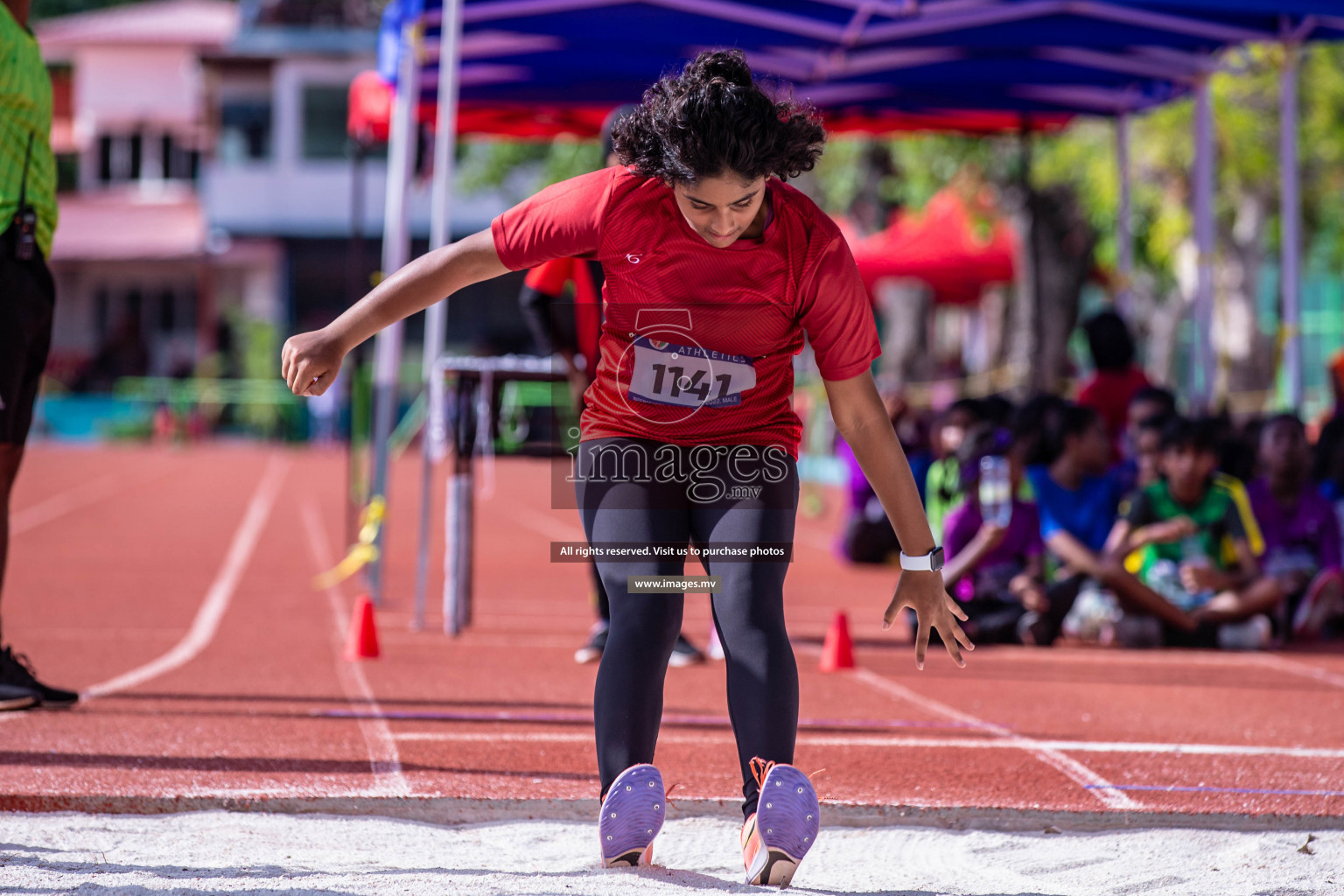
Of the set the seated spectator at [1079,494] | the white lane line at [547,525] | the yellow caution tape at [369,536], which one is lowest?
the white lane line at [547,525]

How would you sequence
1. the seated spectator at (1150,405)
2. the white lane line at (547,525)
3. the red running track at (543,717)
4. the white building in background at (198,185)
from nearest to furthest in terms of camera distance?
the red running track at (543,717), the seated spectator at (1150,405), the white lane line at (547,525), the white building in background at (198,185)

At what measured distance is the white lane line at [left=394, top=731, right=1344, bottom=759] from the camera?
4527mm

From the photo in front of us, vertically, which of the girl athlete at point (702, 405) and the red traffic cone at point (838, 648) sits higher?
the girl athlete at point (702, 405)

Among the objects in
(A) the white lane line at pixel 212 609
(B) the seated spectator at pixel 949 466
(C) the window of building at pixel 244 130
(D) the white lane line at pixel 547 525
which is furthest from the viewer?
(C) the window of building at pixel 244 130

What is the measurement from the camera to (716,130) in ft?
9.08

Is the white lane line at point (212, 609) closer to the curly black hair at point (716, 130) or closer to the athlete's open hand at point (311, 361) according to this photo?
the athlete's open hand at point (311, 361)

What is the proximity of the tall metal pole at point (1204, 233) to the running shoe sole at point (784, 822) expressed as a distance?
275 inches

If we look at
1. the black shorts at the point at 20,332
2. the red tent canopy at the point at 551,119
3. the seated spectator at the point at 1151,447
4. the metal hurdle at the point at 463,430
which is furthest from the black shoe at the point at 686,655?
the red tent canopy at the point at 551,119

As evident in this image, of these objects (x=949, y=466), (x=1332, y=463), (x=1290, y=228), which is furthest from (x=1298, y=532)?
(x=1290, y=228)

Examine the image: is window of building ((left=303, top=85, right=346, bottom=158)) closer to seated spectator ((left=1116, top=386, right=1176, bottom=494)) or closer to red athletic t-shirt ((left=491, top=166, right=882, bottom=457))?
seated spectator ((left=1116, top=386, right=1176, bottom=494))

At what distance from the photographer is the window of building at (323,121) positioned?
33.0 metres

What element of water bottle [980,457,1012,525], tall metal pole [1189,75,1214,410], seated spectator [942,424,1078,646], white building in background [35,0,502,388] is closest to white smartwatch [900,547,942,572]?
seated spectator [942,424,1078,646]

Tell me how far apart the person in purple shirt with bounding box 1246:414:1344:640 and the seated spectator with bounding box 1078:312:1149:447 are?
1.52m

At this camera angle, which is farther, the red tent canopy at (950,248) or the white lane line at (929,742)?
the red tent canopy at (950,248)
